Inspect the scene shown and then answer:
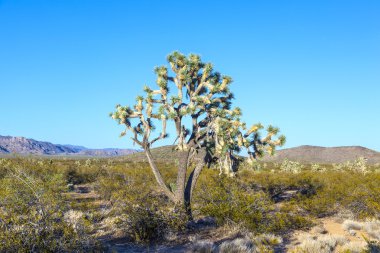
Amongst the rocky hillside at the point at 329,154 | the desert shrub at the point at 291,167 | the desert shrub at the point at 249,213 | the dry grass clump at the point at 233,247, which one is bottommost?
the dry grass clump at the point at 233,247

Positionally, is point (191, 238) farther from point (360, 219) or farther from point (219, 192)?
point (360, 219)

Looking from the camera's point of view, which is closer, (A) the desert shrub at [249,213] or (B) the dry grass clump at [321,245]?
(B) the dry grass clump at [321,245]

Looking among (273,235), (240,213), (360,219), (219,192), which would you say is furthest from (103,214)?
(360,219)

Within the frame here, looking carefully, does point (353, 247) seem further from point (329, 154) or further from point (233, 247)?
point (329, 154)

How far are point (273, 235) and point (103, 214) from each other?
19.5ft

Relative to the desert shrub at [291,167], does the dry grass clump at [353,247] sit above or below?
below

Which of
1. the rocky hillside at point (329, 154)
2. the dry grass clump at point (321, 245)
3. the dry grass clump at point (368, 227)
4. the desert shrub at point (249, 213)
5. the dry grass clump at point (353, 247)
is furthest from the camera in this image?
the rocky hillside at point (329, 154)

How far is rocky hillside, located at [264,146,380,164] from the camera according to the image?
10700 cm

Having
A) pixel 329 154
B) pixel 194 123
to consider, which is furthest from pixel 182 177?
pixel 329 154

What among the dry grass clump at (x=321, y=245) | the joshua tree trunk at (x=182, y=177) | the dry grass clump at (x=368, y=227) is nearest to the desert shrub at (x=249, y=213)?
the dry grass clump at (x=321, y=245)

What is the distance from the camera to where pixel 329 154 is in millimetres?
111500

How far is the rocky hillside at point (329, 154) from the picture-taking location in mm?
107000

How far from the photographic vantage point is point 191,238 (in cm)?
928

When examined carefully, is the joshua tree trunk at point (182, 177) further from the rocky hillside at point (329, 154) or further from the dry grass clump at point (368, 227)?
the rocky hillside at point (329, 154)
